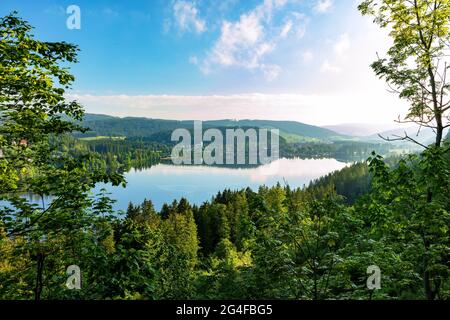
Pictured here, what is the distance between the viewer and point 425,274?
7039 millimetres

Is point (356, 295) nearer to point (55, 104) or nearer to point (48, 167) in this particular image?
point (48, 167)

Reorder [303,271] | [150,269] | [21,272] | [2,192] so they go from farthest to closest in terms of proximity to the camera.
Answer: [303,271]
[2,192]
[21,272]
[150,269]

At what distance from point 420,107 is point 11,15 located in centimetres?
1099

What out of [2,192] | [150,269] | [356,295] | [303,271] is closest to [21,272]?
[2,192]
